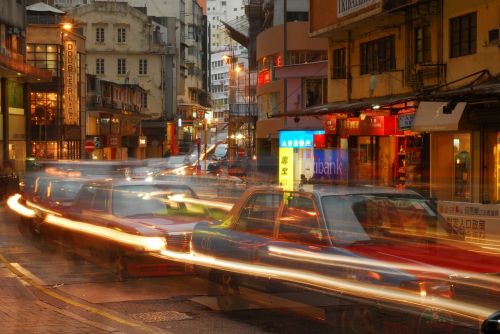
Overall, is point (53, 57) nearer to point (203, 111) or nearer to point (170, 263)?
point (170, 263)

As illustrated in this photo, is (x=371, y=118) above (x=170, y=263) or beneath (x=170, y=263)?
above

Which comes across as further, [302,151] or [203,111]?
[203,111]

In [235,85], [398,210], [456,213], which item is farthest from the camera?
[235,85]

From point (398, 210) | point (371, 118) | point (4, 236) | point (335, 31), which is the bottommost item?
point (4, 236)

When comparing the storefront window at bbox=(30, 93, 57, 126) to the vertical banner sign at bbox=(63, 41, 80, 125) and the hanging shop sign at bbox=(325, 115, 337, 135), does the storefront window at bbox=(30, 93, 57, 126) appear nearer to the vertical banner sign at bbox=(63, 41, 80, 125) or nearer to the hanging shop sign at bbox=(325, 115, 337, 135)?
the vertical banner sign at bbox=(63, 41, 80, 125)

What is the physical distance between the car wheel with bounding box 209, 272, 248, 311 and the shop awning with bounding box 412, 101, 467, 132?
11673 mm

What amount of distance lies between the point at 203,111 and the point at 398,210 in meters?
88.5

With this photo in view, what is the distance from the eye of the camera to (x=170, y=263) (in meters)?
10.4

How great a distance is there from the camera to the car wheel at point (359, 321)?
23.0ft

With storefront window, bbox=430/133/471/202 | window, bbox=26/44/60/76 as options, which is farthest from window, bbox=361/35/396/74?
window, bbox=26/44/60/76

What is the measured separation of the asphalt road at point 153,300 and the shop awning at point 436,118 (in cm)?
1090

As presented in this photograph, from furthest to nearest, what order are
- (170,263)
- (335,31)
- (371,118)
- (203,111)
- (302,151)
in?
(203,111) → (302,151) → (335,31) → (371,118) → (170,263)

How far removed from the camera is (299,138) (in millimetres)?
32344

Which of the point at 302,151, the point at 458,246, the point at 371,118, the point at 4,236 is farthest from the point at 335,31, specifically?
the point at 458,246
